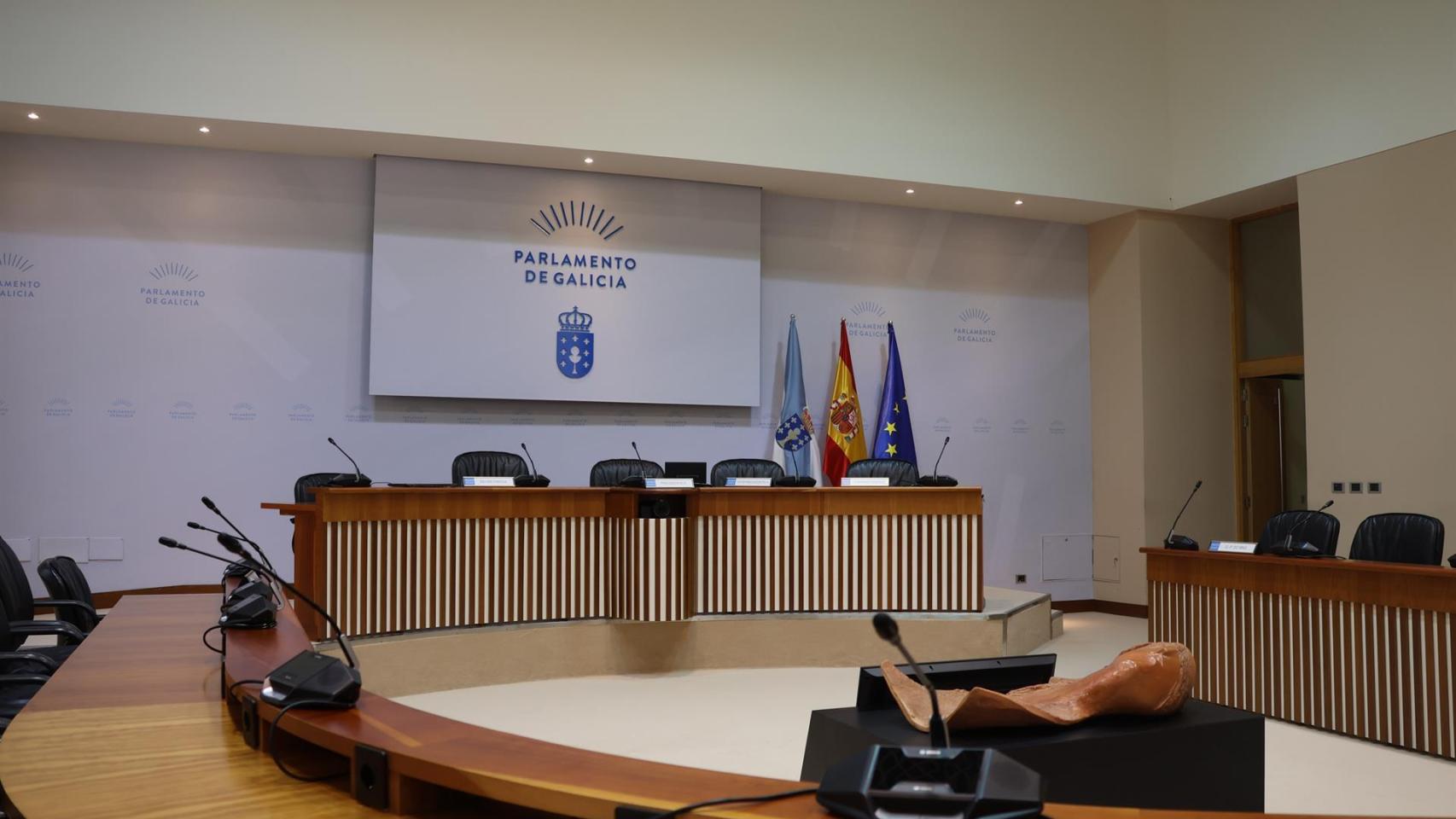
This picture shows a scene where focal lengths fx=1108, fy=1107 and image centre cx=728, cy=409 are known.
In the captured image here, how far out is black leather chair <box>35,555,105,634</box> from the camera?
169 inches

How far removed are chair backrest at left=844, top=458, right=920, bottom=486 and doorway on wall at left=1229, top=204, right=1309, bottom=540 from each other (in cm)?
404

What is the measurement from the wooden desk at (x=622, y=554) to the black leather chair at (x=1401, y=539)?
2.10 m

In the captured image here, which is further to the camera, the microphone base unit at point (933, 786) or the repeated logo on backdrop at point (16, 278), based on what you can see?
the repeated logo on backdrop at point (16, 278)

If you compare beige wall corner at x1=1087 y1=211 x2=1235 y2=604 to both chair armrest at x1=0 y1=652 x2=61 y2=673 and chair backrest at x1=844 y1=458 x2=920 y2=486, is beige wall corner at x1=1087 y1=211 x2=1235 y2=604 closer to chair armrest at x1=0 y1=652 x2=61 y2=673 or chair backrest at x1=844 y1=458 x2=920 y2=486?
chair backrest at x1=844 y1=458 x2=920 y2=486

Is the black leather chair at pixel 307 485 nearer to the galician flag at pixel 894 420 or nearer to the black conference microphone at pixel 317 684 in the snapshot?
the galician flag at pixel 894 420

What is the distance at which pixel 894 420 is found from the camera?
362 inches

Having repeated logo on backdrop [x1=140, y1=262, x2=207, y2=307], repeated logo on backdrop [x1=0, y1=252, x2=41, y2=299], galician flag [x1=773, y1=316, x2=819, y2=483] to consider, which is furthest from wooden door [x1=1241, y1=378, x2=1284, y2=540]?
repeated logo on backdrop [x1=0, y1=252, x2=41, y2=299]

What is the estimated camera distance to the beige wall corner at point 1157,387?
9.57m

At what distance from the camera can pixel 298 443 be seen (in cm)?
796

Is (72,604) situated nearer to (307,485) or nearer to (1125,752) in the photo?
(307,485)

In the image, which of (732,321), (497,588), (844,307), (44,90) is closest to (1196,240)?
(844,307)

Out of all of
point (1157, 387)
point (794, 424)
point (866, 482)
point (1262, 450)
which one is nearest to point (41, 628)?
point (866, 482)

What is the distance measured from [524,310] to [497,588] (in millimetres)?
2830

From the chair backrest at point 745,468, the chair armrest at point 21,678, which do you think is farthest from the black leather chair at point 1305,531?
the chair armrest at point 21,678
